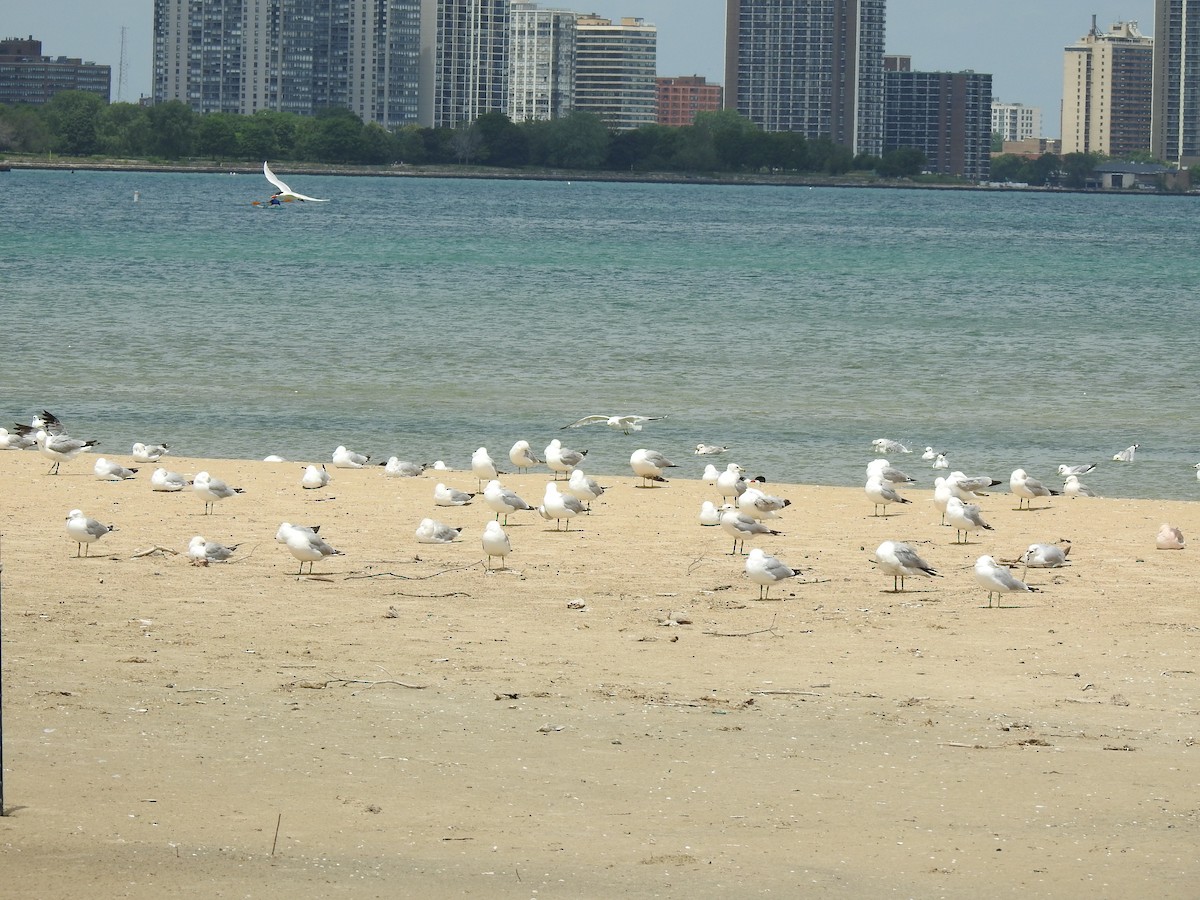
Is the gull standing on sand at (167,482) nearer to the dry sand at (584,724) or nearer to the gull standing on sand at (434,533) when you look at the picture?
the dry sand at (584,724)

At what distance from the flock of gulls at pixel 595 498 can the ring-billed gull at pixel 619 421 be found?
1.79 meters

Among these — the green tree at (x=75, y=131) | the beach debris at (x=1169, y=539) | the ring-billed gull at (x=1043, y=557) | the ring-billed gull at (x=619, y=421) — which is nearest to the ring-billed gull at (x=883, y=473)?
the beach debris at (x=1169, y=539)

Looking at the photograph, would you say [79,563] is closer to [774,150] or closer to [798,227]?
[798,227]

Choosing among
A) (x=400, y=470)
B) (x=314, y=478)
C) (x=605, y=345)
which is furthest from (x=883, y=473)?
(x=605, y=345)

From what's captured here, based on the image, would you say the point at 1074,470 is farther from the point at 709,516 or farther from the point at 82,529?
the point at 82,529

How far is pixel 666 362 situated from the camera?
30.8 metres

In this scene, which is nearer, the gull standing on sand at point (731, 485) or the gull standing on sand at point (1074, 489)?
the gull standing on sand at point (731, 485)

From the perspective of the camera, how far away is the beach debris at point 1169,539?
13711mm

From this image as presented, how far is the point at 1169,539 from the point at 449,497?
5568 mm

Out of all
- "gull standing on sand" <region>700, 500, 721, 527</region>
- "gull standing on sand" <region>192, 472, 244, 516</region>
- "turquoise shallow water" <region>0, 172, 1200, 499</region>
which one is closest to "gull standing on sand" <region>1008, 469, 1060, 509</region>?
"turquoise shallow water" <region>0, 172, 1200, 499</region>

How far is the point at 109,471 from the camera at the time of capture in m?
16.3

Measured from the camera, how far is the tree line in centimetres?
17850

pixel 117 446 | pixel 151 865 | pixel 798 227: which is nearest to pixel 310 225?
pixel 798 227

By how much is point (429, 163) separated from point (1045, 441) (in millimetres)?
170798
